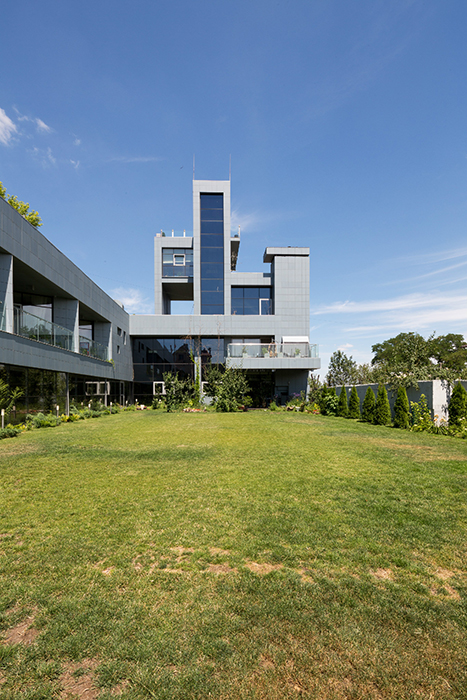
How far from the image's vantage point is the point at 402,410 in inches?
632

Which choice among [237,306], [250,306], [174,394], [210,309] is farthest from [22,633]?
[250,306]

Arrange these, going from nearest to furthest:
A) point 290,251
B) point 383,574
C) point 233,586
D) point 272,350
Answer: point 233,586 → point 383,574 → point 272,350 → point 290,251

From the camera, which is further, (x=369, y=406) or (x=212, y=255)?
(x=212, y=255)

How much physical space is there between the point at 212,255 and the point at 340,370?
1766 cm

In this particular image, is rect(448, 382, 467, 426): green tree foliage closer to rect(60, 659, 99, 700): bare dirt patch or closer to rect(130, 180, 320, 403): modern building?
rect(60, 659, 99, 700): bare dirt patch

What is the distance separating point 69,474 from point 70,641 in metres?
5.50

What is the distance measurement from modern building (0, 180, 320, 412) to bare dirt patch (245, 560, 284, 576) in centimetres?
1729

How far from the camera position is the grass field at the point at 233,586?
2.21 metres

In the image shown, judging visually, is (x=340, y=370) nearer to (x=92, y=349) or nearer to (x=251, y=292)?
(x=251, y=292)

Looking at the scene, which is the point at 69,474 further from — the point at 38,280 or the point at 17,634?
the point at 38,280

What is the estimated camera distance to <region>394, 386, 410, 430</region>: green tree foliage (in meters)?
15.9

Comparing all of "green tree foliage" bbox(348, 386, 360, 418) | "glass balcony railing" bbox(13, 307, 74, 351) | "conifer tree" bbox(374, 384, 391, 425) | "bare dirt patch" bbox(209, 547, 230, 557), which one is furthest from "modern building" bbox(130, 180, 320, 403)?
"bare dirt patch" bbox(209, 547, 230, 557)

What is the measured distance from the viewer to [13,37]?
12.8 metres

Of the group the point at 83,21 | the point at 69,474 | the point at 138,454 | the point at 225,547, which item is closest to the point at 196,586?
the point at 225,547
